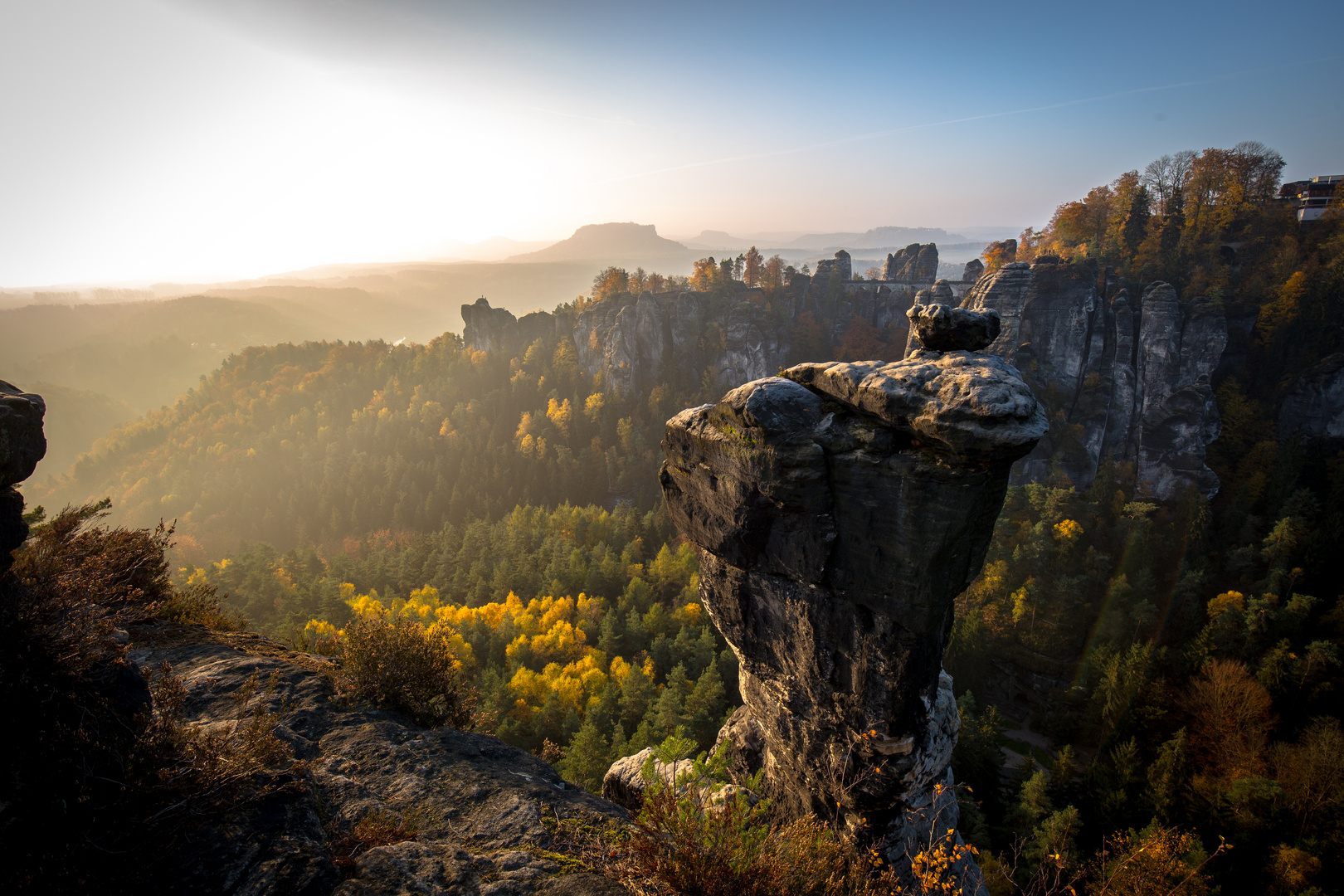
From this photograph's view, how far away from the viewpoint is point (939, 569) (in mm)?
8273

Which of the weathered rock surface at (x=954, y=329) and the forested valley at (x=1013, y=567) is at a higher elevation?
the weathered rock surface at (x=954, y=329)

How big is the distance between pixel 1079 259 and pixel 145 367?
590 ft

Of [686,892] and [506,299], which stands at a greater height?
[506,299]

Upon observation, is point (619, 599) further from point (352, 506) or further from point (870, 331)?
point (870, 331)

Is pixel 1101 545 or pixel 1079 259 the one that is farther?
pixel 1079 259

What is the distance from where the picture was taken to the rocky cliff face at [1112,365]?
40.2 metres

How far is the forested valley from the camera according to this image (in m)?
19.4

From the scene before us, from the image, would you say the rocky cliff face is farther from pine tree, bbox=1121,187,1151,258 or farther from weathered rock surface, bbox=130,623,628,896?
weathered rock surface, bbox=130,623,628,896

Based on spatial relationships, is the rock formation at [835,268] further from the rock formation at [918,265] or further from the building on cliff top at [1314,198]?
the building on cliff top at [1314,198]

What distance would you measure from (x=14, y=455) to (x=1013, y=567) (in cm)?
4290

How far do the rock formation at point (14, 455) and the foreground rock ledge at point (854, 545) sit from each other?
9751 mm

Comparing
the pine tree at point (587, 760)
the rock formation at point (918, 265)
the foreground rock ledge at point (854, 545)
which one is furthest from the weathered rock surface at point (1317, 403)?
the pine tree at point (587, 760)

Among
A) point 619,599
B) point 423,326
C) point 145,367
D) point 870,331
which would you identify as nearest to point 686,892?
point 619,599

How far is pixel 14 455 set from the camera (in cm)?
680
